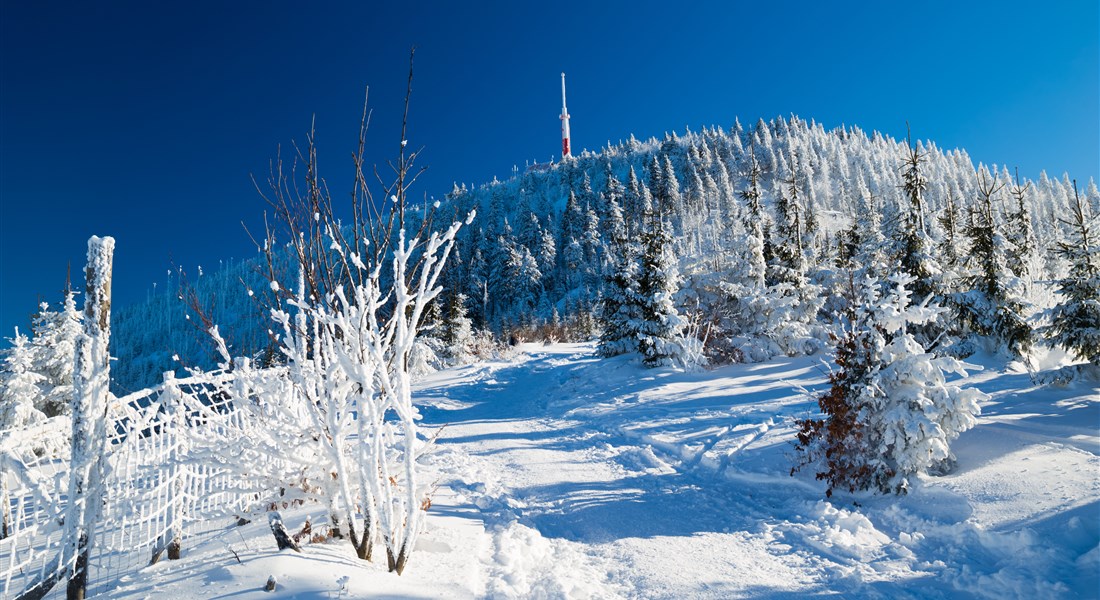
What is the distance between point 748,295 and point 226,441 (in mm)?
15396

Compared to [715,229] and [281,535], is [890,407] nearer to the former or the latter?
[281,535]

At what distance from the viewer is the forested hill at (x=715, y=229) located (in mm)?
17766

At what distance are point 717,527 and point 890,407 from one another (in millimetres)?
2485

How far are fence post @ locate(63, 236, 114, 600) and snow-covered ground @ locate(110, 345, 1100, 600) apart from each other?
399mm

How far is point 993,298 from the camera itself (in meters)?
12.0

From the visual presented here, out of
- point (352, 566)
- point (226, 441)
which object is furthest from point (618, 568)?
point (226, 441)

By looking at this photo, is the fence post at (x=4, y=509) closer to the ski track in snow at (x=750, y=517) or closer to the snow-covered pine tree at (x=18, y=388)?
the ski track in snow at (x=750, y=517)

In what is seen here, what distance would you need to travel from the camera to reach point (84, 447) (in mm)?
3398

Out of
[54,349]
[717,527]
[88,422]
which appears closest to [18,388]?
[54,349]

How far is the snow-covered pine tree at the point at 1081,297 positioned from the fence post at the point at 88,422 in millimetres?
12241

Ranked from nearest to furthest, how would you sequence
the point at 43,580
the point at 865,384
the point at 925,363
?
the point at 43,580
the point at 925,363
the point at 865,384

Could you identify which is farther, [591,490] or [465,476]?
[465,476]

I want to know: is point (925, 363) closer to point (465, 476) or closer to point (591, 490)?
point (591, 490)

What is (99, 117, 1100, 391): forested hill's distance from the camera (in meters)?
17.8
